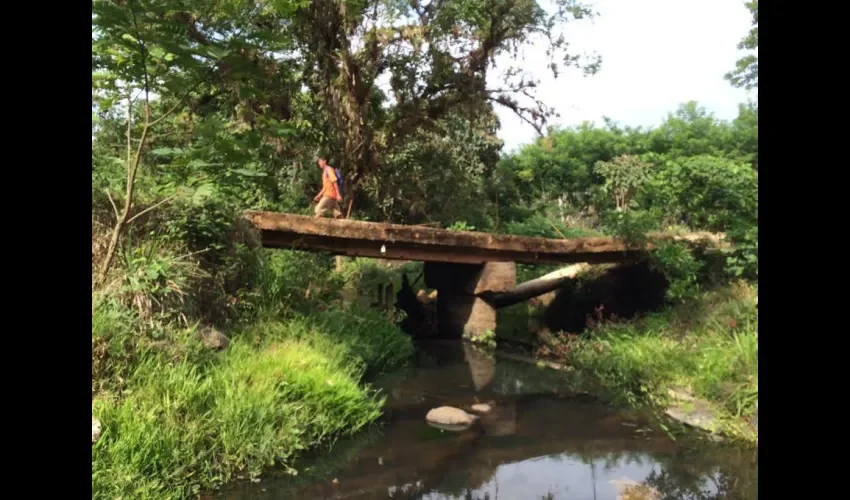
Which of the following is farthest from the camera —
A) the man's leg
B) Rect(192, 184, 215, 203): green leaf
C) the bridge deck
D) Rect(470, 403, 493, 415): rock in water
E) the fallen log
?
the fallen log

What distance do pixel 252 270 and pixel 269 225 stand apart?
2.80ft

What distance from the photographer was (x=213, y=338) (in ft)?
21.1

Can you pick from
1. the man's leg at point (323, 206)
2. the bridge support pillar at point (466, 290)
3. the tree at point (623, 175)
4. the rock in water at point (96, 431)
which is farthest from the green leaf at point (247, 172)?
the tree at point (623, 175)

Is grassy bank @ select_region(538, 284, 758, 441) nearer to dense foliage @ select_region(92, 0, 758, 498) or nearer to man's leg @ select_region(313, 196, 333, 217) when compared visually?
dense foliage @ select_region(92, 0, 758, 498)

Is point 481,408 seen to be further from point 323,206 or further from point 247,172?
point 323,206

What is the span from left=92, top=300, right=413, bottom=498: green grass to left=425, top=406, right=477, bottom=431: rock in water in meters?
0.68

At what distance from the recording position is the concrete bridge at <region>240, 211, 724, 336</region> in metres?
9.02

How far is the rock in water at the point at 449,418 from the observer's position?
6626mm

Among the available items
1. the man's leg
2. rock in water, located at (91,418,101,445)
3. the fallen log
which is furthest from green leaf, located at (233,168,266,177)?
the fallen log

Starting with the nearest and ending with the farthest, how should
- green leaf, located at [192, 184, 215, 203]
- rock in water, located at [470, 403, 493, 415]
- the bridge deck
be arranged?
1. green leaf, located at [192, 184, 215, 203]
2. rock in water, located at [470, 403, 493, 415]
3. the bridge deck

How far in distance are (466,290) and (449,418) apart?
5.72 m

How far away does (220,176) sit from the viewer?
6180 mm

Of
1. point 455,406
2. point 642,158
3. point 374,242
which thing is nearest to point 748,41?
point 642,158

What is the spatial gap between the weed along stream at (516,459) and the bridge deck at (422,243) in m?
2.75
